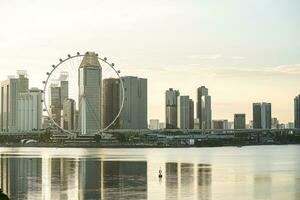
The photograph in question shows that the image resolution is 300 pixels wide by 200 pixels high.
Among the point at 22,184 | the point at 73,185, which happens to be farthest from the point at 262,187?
the point at 22,184

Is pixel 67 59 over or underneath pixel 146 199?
over

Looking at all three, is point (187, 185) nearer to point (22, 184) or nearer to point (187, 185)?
point (187, 185)

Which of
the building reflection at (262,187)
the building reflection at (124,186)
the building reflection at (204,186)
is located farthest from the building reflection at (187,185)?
the building reflection at (262,187)

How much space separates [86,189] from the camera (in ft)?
142

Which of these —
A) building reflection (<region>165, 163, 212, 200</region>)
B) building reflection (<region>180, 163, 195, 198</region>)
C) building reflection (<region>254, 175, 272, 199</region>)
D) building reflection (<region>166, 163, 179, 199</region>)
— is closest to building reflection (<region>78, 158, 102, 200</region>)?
building reflection (<region>166, 163, 179, 199</region>)

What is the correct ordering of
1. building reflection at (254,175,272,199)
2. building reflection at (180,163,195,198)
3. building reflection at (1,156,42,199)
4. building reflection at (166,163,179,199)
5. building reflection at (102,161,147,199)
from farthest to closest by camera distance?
building reflection at (180,163,195,198), building reflection at (254,175,272,199), building reflection at (166,163,179,199), building reflection at (1,156,42,199), building reflection at (102,161,147,199)

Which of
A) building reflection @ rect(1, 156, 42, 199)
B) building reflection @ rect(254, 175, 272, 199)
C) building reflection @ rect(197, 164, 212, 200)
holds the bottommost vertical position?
building reflection @ rect(254, 175, 272, 199)

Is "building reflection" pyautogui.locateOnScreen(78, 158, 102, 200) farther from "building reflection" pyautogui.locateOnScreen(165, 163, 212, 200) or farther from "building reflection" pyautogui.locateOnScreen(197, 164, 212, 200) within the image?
"building reflection" pyautogui.locateOnScreen(197, 164, 212, 200)

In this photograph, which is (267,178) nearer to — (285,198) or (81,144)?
(285,198)

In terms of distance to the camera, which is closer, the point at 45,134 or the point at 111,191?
the point at 111,191

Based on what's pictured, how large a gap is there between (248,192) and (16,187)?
51.7 feet

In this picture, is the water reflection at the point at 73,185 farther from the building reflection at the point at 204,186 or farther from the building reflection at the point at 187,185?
the building reflection at the point at 204,186

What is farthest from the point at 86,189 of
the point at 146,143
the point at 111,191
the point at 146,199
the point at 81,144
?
the point at 146,143

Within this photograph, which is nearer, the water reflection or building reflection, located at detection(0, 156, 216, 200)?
the water reflection
